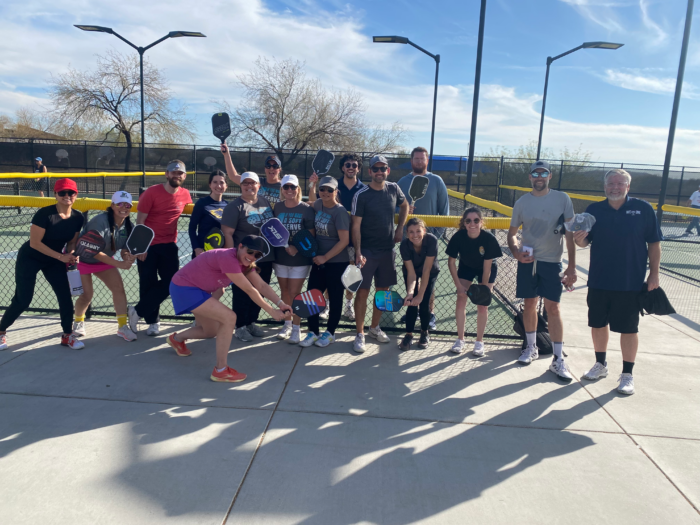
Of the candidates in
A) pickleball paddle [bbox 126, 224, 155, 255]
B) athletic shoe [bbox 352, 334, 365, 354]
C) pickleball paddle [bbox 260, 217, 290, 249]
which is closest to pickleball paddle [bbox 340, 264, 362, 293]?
athletic shoe [bbox 352, 334, 365, 354]

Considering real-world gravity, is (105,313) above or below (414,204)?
below

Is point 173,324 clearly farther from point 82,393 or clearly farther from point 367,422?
point 367,422

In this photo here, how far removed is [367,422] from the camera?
136 inches

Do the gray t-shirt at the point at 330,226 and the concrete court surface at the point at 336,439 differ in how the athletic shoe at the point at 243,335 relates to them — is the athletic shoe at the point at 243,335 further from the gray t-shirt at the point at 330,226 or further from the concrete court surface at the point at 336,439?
the gray t-shirt at the point at 330,226

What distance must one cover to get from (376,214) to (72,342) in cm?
318

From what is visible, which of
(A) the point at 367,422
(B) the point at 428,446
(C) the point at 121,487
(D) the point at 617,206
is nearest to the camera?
(C) the point at 121,487

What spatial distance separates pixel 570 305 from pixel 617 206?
3213 mm

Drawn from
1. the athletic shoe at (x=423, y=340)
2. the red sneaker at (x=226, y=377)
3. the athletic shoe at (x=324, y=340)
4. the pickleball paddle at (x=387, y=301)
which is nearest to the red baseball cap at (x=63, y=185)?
the red sneaker at (x=226, y=377)

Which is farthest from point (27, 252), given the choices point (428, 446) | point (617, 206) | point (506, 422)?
point (617, 206)

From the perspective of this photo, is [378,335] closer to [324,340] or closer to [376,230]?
[324,340]

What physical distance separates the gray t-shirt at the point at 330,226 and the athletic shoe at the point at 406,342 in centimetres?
103

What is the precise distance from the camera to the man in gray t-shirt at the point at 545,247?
4.38 m

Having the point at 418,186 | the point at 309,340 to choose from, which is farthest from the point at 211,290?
the point at 418,186

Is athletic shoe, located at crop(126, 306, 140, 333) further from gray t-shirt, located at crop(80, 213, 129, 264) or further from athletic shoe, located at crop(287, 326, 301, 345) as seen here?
athletic shoe, located at crop(287, 326, 301, 345)
